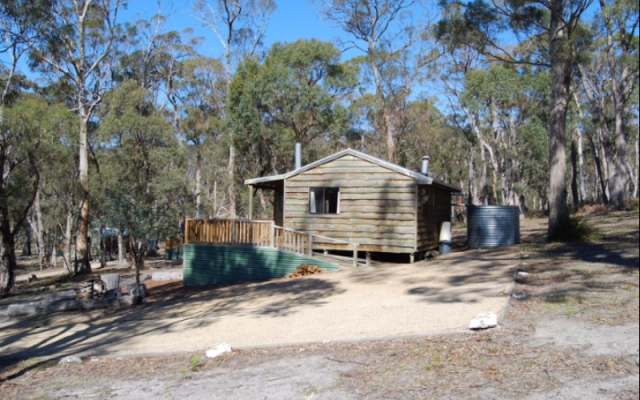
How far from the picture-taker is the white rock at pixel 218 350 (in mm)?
6863

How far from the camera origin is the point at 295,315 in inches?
376

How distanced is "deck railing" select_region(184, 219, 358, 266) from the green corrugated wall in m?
0.22

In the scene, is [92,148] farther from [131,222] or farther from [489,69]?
[489,69]

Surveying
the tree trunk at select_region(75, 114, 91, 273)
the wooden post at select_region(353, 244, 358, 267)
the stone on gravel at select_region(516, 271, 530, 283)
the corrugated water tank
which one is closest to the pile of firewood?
the wooden post at select_region(353, 244, 358, 267)

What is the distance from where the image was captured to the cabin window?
1789 cm

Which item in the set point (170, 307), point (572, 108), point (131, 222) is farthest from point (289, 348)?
point (572, 108)

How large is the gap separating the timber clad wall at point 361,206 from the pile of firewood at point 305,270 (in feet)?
5.64

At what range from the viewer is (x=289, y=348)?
6.93 metres

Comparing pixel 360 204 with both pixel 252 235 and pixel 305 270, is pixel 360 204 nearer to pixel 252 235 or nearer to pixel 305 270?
pixel 305 270

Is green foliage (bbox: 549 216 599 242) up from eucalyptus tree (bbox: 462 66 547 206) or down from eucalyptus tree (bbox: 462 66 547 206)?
down

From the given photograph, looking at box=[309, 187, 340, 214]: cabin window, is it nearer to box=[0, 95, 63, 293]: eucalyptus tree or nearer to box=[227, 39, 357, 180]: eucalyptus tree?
box=[227, 39, 357, 180]: eucalyptus tree

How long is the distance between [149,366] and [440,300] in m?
4.84

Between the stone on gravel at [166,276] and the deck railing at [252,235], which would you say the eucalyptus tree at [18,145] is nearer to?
the stone on gravel at [166,276]

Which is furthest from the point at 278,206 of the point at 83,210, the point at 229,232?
the point at 83,210
